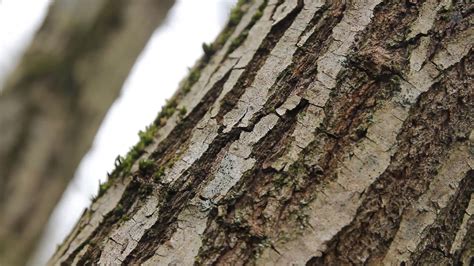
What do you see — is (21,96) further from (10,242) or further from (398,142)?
(398,142)

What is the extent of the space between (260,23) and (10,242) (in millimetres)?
1377

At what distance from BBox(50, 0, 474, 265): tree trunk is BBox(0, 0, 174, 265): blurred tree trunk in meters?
1.14

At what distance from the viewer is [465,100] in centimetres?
77

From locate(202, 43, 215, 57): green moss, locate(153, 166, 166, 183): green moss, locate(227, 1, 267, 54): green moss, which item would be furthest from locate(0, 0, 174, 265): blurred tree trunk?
locate(153, 166, 166, 183): green moss

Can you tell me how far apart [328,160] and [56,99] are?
1464 mm

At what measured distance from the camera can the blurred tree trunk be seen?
1869mm

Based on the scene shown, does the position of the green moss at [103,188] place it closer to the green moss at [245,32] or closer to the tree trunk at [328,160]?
the tree trunk at [328,160]

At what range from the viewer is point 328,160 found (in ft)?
2.35

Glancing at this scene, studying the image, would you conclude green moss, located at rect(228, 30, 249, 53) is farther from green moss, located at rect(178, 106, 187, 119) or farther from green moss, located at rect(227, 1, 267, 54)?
green moss, located at rect(178, 106, 187, 119)

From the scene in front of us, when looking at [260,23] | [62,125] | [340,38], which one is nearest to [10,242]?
[62,125]

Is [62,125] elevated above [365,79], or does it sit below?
above

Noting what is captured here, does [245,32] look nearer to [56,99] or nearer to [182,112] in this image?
[182,112]

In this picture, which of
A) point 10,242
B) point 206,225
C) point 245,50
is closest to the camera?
point 206,225

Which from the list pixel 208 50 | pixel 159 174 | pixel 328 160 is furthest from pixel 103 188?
pixel 328 160
